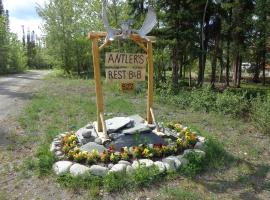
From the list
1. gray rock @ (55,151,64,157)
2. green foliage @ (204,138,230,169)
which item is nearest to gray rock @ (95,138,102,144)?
gray rock @ (55,151,64,157)

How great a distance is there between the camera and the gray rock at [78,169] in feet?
13.6

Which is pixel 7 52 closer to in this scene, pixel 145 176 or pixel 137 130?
pixel 137 130

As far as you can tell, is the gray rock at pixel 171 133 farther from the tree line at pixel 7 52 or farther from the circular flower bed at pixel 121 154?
the tree line at pixel 7 52

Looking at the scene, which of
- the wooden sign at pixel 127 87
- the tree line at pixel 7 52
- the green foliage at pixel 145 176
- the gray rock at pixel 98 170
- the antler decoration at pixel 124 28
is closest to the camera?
the green foliage at pixel 145 176

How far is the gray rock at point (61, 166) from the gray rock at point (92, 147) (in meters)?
0.45

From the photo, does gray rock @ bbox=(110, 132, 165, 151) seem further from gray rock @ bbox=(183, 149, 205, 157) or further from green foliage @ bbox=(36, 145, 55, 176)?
green foliage @ bbox=(36, 145, 55, 176)

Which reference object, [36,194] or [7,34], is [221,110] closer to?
[36,194]

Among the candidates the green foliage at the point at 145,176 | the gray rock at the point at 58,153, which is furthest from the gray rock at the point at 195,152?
the gray rock at the point at 58,153

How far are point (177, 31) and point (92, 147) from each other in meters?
10.7

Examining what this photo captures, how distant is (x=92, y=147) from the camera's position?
191 inches

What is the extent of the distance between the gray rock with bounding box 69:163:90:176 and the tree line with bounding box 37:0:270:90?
5713 millimetres

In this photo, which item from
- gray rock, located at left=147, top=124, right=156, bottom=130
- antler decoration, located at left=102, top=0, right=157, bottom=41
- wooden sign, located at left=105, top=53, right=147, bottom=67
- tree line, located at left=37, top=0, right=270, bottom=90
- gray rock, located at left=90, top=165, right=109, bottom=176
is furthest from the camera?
tree line, located at left=37, top=0, right=270, bottom=90

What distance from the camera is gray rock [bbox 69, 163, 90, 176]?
4.14 m

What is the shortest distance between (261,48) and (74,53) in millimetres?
15451
